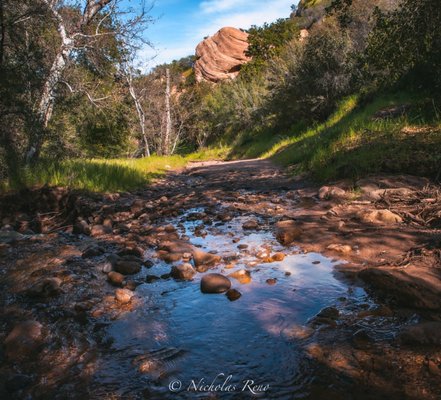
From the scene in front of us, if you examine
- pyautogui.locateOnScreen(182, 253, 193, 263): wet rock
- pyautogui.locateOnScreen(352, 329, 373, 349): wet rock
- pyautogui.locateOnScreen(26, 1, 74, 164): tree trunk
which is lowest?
pyautogui.locateOnScreen(352, 329, 373, 349): wet rock

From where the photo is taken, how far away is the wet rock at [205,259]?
377 centimetres

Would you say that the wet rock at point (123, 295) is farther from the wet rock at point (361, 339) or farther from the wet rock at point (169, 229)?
the wet rock at point (169, 229)

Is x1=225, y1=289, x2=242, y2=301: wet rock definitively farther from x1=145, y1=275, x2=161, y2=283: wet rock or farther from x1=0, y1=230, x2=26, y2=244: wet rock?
x1=0, y1=230, x2=26, y2=244: wet rock

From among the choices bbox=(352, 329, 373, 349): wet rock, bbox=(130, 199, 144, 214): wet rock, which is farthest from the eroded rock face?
bbox=(352, 329, 373, 349): wet rock

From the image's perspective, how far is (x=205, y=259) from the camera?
3797 mm

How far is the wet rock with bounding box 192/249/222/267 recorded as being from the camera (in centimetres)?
377

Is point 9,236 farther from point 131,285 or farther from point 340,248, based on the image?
point 340,248

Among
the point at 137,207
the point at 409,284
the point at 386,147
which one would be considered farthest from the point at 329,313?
the point at 386,147

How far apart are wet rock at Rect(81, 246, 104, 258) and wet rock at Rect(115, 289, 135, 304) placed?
1.17m

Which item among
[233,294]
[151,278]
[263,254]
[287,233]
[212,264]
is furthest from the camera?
[287,233]

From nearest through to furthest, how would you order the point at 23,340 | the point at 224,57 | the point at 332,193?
the point at 23,340 < the point at 332,193 < the point at 224,57

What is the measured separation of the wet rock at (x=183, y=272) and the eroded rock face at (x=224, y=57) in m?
46.4

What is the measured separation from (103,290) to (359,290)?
1.99m

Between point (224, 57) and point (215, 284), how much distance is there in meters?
49.1
